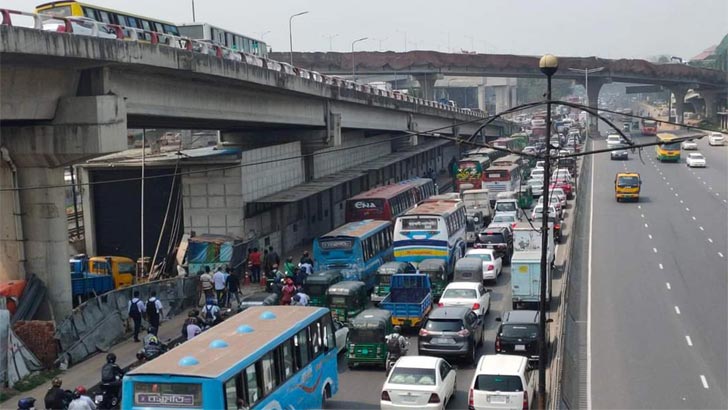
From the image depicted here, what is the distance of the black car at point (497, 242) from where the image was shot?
123 feet

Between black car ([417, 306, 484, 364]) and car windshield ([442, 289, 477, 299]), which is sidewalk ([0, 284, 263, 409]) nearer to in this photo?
black car ([417, 306, 484, 364])

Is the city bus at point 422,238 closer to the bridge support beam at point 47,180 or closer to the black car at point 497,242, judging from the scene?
the black car at point 497,242

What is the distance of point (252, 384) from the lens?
15281 millimetres

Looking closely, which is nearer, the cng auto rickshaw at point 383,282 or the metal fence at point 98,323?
the metal fence at point 98,323

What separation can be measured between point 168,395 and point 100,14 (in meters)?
19.1

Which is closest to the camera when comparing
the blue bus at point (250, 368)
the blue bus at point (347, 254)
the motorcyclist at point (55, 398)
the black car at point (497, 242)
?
the blue bus at point (250, 368)

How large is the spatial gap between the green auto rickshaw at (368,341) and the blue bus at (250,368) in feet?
8.14

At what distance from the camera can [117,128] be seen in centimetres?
2481

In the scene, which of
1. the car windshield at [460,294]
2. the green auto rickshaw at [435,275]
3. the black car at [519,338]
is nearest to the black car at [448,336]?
the black car at [519,338]

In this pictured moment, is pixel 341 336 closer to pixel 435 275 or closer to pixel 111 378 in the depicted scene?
pixel 111 378

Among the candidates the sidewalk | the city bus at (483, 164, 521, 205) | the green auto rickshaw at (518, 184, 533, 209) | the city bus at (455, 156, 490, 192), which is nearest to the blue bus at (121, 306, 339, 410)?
the sidewalk

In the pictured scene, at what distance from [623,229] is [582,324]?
65.6ft

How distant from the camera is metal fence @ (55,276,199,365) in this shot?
75.1 feet

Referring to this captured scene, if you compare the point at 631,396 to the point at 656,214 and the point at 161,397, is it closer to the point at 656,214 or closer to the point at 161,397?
the point at 161,397
